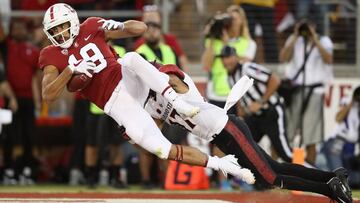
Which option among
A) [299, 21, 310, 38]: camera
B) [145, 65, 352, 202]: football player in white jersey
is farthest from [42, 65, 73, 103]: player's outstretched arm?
[299, 21, 310, 38]: camera

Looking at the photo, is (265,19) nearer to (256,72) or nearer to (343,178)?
(256,72)

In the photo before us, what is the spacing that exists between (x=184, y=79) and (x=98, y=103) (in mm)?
727

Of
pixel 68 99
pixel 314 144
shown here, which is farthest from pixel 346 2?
pixel 68 99

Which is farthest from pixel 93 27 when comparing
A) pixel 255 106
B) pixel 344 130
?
pixel 344 130

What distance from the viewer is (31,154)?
12.7m

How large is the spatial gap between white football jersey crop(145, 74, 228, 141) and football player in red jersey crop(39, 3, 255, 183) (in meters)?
0.16

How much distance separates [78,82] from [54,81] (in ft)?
0.66

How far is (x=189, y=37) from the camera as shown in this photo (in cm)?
1340

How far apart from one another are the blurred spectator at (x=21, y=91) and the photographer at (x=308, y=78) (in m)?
3.09

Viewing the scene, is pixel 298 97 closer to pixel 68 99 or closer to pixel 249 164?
pixel 68 99

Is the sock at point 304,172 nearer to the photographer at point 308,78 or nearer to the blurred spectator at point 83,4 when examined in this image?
the photographer at point 308,78

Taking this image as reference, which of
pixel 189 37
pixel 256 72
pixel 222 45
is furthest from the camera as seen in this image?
pixel 189 37

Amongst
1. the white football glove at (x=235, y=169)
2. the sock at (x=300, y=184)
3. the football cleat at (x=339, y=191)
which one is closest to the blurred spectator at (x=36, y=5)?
the white football glove at (x=235, y=169)

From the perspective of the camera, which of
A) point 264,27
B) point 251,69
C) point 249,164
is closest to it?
point 249,164
